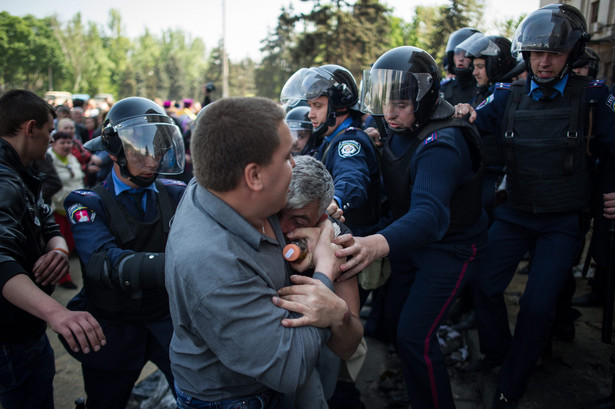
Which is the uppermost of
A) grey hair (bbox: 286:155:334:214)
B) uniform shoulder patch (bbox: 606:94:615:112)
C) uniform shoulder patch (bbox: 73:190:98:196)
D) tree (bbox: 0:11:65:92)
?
tree (bbox: 0:11:65:92)

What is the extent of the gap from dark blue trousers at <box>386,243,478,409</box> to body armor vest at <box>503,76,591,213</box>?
0.65 m

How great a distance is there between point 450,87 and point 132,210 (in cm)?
396

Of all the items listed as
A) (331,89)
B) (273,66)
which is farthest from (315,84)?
(273,66)

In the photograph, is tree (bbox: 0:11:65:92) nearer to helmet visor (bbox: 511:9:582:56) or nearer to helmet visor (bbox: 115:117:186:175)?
helmet visor (bbox: 115:117:186:175)

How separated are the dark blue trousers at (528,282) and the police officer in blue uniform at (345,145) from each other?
913mm

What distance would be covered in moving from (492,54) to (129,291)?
12.7 ft

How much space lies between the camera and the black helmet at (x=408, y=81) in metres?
2.55

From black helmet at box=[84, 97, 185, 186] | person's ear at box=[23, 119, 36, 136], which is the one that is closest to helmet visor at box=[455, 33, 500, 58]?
black helmet at box=[84, 97, 185, 186]

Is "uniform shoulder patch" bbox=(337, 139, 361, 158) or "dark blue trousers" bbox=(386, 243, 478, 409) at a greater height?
"uniform shoulder patch" bbox=(337, 139, 361, 158)

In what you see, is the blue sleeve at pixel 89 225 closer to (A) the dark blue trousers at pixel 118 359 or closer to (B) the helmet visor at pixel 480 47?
(A) the dark blue trousers at pixel 118 359

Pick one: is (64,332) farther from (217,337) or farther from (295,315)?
(295,315)

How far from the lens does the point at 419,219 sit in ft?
7.01

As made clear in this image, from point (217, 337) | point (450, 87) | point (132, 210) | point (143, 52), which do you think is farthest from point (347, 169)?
point (143, 52)

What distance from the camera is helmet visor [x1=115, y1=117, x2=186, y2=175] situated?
2334 mm
